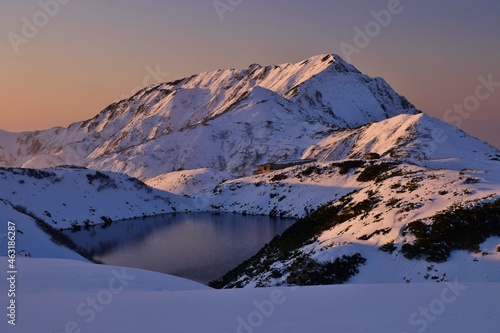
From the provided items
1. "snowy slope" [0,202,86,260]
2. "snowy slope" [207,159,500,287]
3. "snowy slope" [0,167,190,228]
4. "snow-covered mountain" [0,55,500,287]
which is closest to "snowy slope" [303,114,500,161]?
"snow-covered mountain" [0,55,500,287]

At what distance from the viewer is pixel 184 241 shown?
2234 inches

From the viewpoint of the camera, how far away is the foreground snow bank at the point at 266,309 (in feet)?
27.9

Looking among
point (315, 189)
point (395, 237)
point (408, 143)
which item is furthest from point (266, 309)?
point (408, 143)

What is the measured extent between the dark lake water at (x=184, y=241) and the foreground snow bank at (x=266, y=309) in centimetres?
2513

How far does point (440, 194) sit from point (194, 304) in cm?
2479

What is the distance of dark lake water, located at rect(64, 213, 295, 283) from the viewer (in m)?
42.0

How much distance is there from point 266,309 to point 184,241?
48130mm

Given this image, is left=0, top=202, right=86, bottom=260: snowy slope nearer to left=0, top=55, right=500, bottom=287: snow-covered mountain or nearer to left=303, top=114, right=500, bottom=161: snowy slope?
left=0, top=55, right=500, bottom=287: snow-covered mountain

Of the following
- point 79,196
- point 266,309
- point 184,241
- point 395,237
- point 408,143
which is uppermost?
point 266,309

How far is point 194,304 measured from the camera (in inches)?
410

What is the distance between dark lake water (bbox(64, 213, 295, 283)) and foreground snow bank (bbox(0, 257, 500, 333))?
989 inches

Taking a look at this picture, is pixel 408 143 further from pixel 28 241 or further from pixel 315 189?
pixel 28 241

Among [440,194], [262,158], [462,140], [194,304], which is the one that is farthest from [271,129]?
[194,304]

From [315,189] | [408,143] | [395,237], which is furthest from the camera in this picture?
[408,143]
